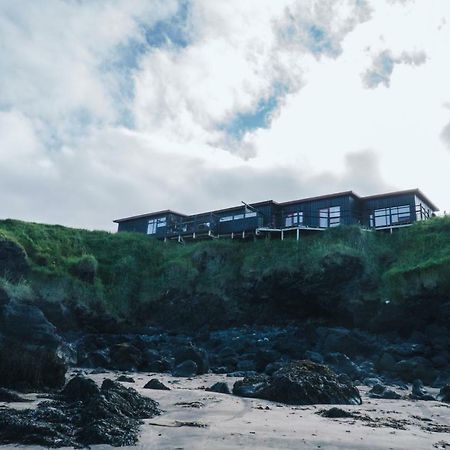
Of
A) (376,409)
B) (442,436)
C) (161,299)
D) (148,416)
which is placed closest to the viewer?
(442,436)

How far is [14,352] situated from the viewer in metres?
12.8

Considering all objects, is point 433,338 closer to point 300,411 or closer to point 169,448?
point 300,411

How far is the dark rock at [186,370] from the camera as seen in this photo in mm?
18852

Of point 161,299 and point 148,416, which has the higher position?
point 161,299

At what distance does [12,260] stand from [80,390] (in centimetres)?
2876

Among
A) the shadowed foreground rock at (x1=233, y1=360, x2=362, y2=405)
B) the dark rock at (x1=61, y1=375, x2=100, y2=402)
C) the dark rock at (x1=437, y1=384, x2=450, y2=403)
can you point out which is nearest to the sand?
the shadowed foreground rock at (x1=233, y1=360, x2=362, y2=405)

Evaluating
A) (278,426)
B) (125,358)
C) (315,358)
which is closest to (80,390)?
(278,426)

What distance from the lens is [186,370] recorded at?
1898 centimetres

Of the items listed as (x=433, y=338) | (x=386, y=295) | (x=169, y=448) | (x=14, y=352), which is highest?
(x=386, y=295)

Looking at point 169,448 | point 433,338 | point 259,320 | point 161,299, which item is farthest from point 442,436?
point 161,299

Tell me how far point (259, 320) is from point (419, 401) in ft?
74.3

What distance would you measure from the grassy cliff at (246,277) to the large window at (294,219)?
5.21m

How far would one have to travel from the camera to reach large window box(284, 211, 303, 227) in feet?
147

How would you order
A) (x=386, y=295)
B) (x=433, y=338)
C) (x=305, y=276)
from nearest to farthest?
(x=433, y=338)
(x=386, y=295)
(x=305, y=276)
